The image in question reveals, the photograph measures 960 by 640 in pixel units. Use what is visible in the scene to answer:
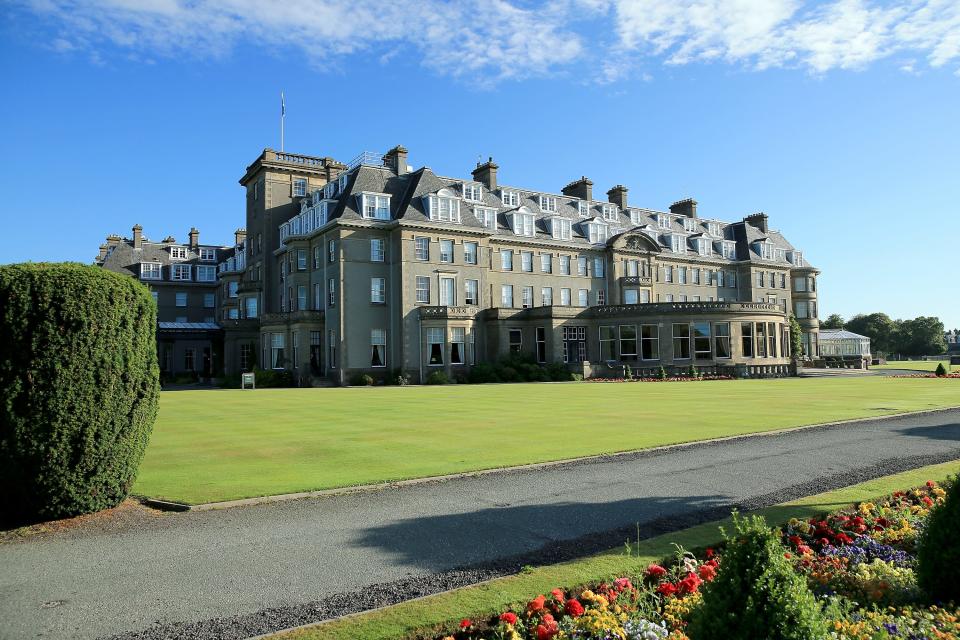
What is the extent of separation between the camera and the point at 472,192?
56344 mm

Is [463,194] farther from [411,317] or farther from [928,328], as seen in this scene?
[928,328]

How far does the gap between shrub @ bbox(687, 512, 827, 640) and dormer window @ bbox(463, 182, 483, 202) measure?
175 feet

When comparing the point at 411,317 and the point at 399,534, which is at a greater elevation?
the point at 411,317

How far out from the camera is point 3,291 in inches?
321

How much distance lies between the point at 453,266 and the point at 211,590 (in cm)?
4562

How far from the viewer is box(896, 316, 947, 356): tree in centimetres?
13275

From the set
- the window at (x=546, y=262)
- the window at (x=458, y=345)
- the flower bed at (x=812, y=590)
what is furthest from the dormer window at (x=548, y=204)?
the flower bed at (x=812, y=590)

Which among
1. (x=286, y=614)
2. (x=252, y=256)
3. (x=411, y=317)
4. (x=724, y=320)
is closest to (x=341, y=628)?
(x=286, y=614)

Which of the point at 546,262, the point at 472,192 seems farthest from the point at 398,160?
the point at 546,262

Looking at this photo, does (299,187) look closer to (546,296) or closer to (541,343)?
(546,296)

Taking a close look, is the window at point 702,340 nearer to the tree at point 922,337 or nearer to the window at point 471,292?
the window at point 471,292

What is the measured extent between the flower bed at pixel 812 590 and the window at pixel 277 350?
48.9 m

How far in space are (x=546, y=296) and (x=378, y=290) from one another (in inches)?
697

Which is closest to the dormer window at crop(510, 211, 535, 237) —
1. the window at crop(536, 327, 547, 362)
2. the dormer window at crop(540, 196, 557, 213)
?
the dormer window at crop(540, 196, 557, 213)
